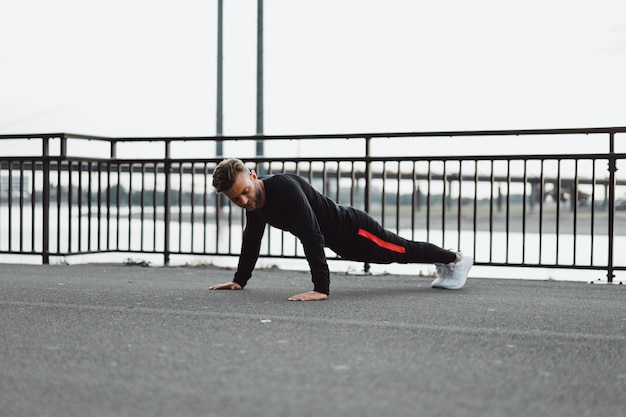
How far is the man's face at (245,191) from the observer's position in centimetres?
477

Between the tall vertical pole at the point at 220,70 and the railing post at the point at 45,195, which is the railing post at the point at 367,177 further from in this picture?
the tall vertical pole at the point at 220,70

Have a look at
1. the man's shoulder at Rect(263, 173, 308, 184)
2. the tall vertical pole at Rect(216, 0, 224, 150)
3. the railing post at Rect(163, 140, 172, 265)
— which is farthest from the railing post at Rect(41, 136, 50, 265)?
the tall vertical pole at Rect(216, 0, 224, 150)

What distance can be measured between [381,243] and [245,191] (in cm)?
102

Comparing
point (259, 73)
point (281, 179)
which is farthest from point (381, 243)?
point (259, 73)

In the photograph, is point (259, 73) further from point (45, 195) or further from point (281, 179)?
point (281, 179)

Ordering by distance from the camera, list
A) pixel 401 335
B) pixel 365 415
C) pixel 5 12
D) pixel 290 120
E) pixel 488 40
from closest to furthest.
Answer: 1. pixel 365 415
2. pixel 401 335
3. pixel 5 12
4. pixel 488 40
5. pixel 290 120

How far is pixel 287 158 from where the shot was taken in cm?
746

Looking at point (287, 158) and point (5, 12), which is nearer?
point (287, 158)

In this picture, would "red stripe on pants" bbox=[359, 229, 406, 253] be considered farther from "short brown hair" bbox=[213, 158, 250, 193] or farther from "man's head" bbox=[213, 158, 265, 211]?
"short brown hair" bbox=[213, 158, 250, 193]

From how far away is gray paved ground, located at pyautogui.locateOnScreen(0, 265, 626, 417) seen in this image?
2529 millimetres

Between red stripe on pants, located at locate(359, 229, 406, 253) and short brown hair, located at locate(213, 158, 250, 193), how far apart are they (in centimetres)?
97

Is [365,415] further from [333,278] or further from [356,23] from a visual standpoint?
[356,23]

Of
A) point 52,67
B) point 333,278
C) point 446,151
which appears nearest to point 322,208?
point 333,278

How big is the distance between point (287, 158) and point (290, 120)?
14.2 meters
